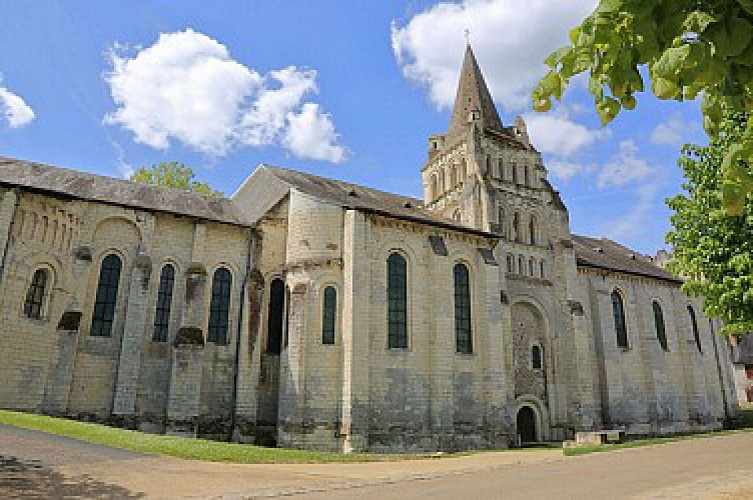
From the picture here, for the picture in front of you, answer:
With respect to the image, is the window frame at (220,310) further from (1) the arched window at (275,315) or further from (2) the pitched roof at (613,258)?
(2) the pitched roof at (613,258)

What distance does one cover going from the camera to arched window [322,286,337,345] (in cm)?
2400

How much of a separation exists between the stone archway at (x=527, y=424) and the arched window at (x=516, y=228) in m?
10.2

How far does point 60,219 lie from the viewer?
22.7 metres

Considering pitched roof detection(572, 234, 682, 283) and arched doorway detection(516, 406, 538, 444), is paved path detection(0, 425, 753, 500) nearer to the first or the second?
arched doorway detection(516, 406, 538, 444)

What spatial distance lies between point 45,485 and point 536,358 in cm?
2659

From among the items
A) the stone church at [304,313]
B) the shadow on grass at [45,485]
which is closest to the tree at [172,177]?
the stone church at [304,313]

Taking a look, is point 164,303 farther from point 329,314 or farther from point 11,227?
point 329,314

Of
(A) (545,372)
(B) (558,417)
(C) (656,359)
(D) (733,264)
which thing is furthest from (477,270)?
(C) (656,359)

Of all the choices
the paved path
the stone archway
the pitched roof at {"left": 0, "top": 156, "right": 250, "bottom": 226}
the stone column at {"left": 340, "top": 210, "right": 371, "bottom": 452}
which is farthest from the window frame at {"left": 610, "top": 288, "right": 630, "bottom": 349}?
the pitched roof at {"left": 0, "top": 156, "right": 250, "bottom": 226}

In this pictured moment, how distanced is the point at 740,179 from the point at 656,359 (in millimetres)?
38131

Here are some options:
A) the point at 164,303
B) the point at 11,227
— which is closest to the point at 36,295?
the point at 11,227

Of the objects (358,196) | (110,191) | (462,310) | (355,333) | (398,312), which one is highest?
(358,196)

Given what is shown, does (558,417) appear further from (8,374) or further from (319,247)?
(8,374)

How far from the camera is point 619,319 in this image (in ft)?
120
